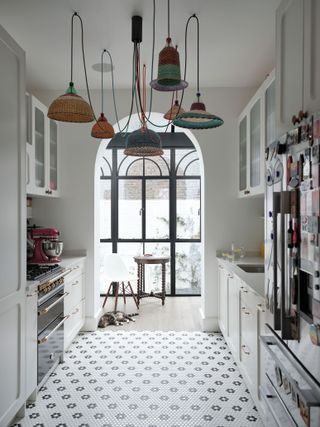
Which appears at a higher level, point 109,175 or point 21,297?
point 109,175

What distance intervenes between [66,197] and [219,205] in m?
1.78

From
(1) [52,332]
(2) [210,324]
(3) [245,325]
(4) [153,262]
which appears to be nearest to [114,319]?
(4) [153,262]

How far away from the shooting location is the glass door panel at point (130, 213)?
5.88 metres

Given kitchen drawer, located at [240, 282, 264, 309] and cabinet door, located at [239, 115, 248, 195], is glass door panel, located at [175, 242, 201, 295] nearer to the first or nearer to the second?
cabinet door, located at [239, 115, 248, 195]

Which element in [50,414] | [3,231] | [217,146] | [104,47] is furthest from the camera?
[217,146]

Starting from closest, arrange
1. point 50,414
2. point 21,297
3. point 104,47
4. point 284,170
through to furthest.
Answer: point 284,170 → point 21,297 → point 50,414 → point 104,47

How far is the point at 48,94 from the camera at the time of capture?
4168 millimetres

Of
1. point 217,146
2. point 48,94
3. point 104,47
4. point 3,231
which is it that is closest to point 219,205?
point 217,146

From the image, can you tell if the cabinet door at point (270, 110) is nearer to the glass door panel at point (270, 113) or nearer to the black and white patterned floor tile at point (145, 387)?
the glass door panel at point (270, 113)

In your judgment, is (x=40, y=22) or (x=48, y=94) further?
(x=48, y=94)

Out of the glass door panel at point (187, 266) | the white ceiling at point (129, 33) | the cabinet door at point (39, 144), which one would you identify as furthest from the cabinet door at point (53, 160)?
the glass door panel at point (187, 266)

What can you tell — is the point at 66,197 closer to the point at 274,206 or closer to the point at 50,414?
the point at 50,414

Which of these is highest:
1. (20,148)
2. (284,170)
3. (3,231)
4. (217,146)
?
(217,146)

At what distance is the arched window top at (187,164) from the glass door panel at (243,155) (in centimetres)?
190
